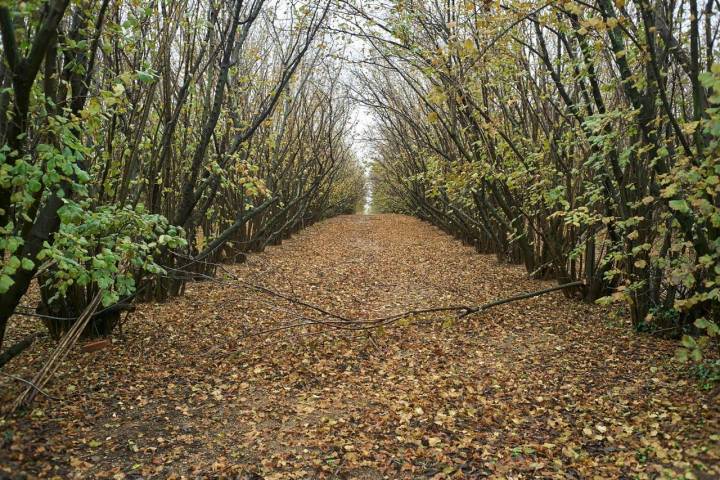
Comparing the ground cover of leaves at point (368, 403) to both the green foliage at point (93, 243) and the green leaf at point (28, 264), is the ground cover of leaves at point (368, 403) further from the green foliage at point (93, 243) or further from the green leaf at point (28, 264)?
the green leaf at point (28, 264)

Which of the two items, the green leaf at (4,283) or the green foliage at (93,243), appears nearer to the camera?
the green leaf at (4,283)

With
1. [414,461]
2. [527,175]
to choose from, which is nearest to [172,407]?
[414,461]

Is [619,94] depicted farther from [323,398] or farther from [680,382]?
[323,398]

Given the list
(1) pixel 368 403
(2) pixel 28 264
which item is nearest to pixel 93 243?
(2) pixel 28 264

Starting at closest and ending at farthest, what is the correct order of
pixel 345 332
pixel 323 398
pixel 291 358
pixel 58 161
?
pixel 58 161, pixel 323 398, pixel 291 358, pixel 345 332

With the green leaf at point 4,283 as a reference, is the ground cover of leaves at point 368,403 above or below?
below

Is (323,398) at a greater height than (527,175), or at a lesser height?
lesser

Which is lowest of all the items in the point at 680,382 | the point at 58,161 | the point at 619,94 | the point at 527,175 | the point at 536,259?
the point at 680,382

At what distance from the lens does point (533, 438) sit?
3809 mm

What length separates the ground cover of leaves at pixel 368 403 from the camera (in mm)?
3473

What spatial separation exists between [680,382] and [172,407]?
14.9 feet

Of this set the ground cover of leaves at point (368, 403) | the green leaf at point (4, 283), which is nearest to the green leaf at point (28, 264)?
the green leaf at point (4, 283)

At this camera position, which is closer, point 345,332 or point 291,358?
point 291,358

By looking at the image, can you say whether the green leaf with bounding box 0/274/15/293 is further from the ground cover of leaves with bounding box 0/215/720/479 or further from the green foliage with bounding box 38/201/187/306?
the ground cover of leaves with bounding box 0/215/720/479
